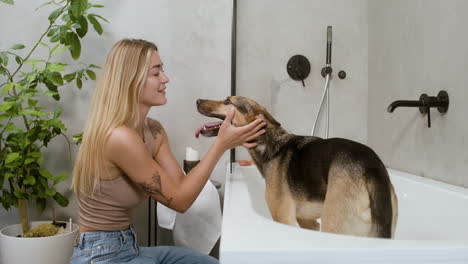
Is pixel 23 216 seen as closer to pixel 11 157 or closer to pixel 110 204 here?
pixel 11 157

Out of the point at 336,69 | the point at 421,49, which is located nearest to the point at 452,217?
the point at 421,49

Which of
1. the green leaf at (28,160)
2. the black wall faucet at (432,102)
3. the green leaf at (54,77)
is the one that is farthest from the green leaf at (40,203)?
the black wall faucet at (432,102)

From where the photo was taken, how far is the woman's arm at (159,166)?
3.87 feet

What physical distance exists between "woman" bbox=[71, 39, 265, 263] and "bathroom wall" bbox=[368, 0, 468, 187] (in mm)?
673

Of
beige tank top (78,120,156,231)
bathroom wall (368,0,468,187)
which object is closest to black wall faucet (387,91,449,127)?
bathroom wall (368,0,468,187)

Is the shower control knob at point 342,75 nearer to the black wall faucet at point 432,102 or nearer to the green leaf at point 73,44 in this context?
the black wall faucet at point 432,102

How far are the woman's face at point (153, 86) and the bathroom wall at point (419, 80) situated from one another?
3.15 feet

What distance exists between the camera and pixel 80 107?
221 cm

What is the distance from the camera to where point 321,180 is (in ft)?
3.62

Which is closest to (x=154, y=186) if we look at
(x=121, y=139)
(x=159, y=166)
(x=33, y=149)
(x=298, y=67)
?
(x=159, y=166)

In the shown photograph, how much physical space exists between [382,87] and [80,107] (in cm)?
162

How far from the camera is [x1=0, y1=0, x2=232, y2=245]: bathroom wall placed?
7.22 ft

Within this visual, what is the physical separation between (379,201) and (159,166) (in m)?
0.69

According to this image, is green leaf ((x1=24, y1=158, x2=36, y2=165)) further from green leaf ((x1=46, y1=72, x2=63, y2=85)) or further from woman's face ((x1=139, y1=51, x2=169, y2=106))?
woman's face ((x1=139, y1=51, x2=169, y2=106))
